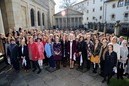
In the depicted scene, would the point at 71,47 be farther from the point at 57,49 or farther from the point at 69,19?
the point at 69,19

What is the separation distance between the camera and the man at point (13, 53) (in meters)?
6.50

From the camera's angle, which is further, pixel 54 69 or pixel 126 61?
pixel 54 69

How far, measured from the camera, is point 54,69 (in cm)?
684

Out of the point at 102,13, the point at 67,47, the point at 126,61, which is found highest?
the point at 102,13

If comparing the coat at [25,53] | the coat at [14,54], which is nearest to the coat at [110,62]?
the coat at [25,53]

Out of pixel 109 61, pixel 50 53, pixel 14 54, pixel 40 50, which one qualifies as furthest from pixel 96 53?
pixel 14 54

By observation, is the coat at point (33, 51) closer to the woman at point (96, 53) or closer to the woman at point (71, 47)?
the woman at point (71, 47)

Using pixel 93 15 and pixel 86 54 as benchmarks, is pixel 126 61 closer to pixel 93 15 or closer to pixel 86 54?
pixel 86 54

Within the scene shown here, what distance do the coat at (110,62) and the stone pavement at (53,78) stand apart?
62cm

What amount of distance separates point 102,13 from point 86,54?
40.5m

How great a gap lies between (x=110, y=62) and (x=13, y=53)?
15.0ft

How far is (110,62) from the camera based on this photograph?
5219 mm

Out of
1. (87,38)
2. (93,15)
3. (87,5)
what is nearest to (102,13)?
(93,15)

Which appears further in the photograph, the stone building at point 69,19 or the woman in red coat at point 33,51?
the stone building at point 69,19
